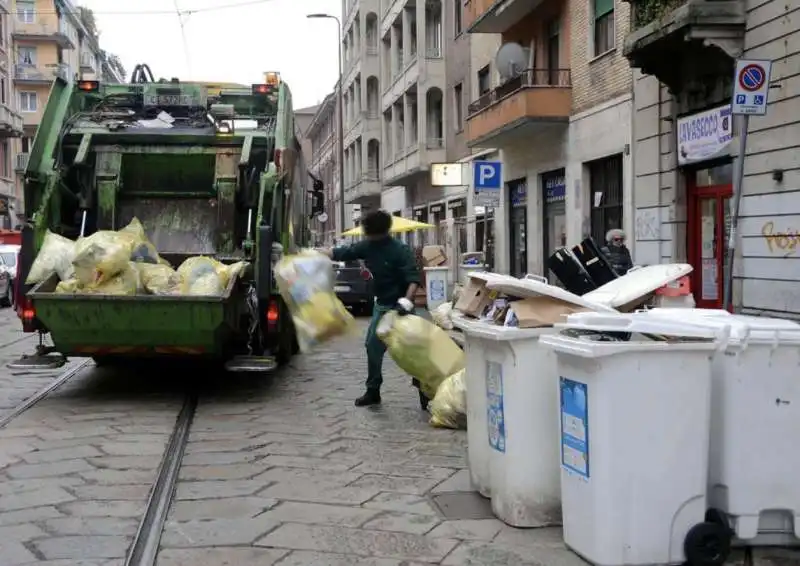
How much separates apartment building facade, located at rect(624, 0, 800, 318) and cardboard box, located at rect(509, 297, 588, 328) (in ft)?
20.3

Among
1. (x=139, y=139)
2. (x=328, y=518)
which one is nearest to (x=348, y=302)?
(x=139, y=139)

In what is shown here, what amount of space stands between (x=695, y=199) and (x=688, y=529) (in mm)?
10001

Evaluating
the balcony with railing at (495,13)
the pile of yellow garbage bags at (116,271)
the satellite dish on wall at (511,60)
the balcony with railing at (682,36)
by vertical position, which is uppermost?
the balcony with railing at (495,13)

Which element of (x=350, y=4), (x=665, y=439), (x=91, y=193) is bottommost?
(x=665, y=439)

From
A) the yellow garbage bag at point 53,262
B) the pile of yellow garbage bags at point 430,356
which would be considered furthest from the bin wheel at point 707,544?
the yellow garbage bag at point 53,262

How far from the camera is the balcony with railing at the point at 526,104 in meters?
18.3

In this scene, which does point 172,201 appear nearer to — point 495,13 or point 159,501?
point 159,501

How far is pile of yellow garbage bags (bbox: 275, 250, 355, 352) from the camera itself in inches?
273

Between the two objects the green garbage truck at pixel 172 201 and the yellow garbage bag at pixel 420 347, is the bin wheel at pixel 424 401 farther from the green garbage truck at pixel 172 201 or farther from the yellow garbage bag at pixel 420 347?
the green garbage truck at pixel 172 201

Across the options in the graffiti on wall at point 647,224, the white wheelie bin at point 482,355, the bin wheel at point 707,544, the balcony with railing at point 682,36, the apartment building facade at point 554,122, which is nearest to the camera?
the bin wheel at point 707,544

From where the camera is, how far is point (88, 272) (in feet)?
24.6

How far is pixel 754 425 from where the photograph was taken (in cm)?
387

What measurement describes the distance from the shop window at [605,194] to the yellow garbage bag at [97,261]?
10.8m

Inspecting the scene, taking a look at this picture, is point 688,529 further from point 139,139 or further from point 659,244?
point 659,244
